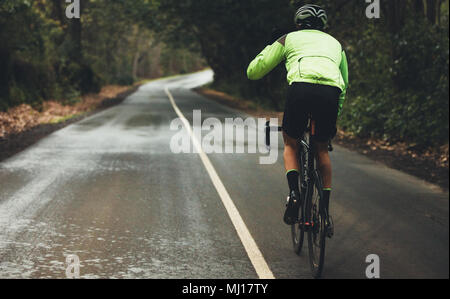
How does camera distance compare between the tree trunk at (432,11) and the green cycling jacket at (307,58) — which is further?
the tree trunk at (432,11)

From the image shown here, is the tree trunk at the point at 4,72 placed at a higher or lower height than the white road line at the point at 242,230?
higher

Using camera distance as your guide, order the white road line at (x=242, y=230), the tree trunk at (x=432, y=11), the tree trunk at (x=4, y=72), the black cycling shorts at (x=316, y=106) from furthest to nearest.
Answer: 1. the tree trunk at (x=4, y=72)
2. the tree trunk at (x=432, y=11)
3. the white road line at (x=242, y=230)
4. the black cycling shorts at (x=316, y=106)

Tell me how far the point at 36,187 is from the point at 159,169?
252cm

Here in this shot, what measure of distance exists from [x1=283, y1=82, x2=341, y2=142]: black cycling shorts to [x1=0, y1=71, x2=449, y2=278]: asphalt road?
1305mm

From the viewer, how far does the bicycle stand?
5215mm

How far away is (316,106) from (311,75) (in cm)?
26

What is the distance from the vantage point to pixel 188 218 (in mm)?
7504

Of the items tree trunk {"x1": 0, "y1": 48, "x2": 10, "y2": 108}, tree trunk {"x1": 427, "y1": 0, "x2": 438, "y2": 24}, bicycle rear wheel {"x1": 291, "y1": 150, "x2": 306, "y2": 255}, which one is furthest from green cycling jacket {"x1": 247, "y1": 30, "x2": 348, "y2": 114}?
tree trunk {"x1": 0, "y1": 48, "x2": 10, "y2": 108}

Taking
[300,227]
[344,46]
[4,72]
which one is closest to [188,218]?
[300,227]

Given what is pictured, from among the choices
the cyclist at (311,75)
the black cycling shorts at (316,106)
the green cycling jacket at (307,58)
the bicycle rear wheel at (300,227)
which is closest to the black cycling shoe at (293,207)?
the bicycle rear wheel at (300,227)

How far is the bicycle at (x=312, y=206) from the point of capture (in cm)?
521

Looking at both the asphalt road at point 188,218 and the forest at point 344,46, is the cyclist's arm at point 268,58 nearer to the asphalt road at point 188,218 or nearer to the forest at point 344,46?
the forest at point 344,46

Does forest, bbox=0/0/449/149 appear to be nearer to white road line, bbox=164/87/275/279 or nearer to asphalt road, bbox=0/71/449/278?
white road line, bbox=164/87/275/279

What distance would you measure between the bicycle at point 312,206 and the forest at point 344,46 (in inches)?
40.1
